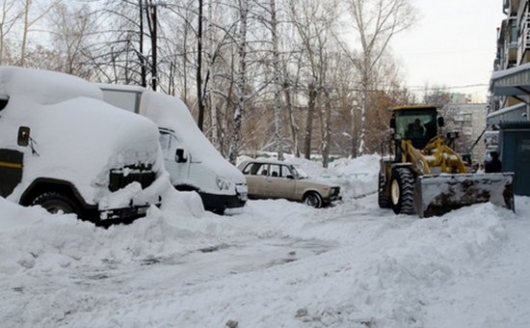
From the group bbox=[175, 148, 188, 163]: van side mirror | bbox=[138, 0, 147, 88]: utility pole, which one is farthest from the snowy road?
bbox=[138, 0, 147, 88]: utility pole

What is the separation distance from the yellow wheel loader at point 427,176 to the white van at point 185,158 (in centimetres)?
452

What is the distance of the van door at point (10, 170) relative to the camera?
9.31 m

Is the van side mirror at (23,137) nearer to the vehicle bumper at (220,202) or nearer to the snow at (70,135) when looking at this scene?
the snow at (70,135)

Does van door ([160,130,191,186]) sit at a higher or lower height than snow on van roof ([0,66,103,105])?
lower

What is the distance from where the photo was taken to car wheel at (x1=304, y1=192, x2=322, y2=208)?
58.7 ft

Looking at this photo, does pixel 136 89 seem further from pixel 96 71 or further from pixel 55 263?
pixel 96 71

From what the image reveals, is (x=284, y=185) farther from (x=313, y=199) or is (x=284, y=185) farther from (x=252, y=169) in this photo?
(x=252, y=169)

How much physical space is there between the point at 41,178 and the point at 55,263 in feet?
7.78

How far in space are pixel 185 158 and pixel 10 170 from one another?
4734mm

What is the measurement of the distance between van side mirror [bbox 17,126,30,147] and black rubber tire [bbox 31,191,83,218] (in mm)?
1021

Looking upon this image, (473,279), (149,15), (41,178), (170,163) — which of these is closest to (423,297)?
(473,279)

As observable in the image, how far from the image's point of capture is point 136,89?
44.9 ft

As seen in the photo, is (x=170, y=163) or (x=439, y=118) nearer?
(x=170, y=163)

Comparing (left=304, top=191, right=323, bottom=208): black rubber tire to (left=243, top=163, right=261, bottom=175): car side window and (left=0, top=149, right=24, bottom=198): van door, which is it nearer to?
(left=243, top=163, right=261, bottom=175): car side window
